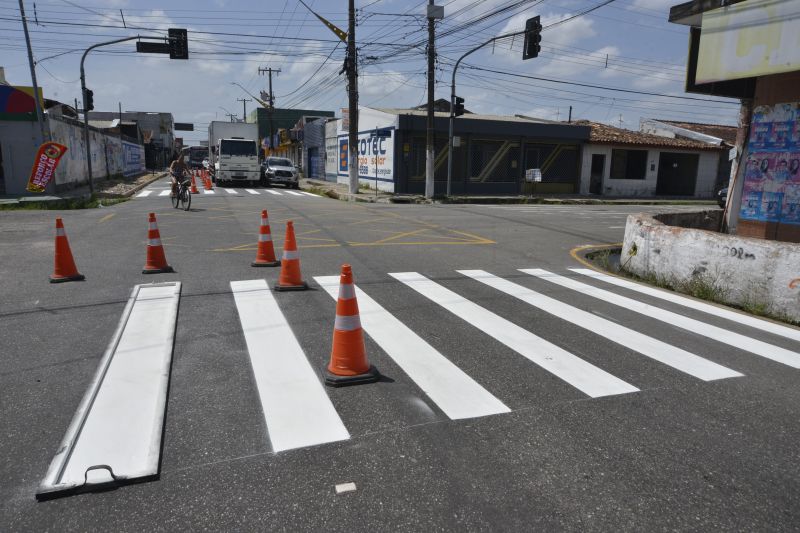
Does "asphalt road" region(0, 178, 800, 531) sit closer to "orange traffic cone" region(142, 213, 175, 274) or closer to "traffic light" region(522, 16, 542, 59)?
"orange traffic cone" region(142, 213, 175, 274)

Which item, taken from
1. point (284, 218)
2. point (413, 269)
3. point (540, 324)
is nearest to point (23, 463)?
point (540, 324)

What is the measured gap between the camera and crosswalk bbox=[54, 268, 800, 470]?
3.81m

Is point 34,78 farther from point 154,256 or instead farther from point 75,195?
point 154,256

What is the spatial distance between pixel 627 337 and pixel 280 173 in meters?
28.5

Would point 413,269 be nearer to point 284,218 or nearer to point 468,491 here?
point 468,491

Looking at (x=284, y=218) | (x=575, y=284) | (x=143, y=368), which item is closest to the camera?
(x=143, y=368)

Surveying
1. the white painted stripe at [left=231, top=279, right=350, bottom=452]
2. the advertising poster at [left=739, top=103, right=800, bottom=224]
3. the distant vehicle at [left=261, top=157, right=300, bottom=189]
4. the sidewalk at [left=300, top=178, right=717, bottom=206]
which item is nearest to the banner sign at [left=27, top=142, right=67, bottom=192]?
the sidewalk at [left=300, top=178, right=717, bottom=206]

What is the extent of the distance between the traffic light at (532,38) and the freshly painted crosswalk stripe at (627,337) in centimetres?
1382

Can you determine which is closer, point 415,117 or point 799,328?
point 799,328

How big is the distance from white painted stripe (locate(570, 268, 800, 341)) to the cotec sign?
1946 centimetres

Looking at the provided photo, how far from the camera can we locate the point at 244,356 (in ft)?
15.4

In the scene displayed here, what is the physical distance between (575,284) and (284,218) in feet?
32.0

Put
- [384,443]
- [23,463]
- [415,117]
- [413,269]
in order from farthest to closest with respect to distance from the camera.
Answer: [415,117]
[413,269]
[384,443]
[23,463]

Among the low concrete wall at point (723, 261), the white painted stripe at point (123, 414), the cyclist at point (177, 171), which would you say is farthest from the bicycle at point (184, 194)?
the low concrete wall at point (723, 261)
